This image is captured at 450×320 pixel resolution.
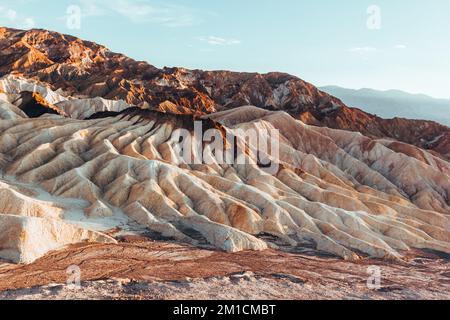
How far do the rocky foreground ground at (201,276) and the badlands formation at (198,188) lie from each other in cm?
266

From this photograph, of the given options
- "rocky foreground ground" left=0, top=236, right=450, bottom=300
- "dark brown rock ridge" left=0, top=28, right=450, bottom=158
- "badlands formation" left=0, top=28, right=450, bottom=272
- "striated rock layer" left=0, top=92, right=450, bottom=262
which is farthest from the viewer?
"dark brown rock ridge" left=0, top=28, right=450, bottom=158

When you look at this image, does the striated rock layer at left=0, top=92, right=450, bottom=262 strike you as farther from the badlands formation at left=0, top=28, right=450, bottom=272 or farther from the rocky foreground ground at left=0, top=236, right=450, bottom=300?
the rocky foreground ground at left=0, top=236, right=450, bottom=300

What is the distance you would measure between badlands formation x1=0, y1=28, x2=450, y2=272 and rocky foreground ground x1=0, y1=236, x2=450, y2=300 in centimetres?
266

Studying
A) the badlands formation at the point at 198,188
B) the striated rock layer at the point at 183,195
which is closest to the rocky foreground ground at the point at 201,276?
the badlands formation at the point at 198,188

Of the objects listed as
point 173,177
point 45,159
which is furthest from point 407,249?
point 45,159

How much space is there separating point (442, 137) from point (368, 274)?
371ft

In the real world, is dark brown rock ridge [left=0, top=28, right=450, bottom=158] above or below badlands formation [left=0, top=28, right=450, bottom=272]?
above

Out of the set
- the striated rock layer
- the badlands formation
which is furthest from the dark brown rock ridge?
the striated rock layer

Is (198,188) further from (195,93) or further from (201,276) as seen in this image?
(195,93)

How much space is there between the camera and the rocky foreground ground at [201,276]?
36.4 meters

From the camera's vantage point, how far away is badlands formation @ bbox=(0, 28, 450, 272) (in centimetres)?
5319

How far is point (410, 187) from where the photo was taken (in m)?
96.6

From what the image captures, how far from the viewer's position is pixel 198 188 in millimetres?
63219

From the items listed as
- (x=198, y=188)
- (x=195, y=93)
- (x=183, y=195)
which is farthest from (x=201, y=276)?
(x=195, y=93)
